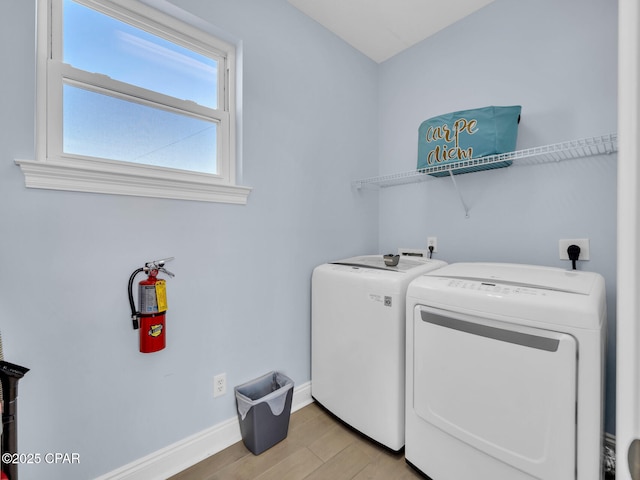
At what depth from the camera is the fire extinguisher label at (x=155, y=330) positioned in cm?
127

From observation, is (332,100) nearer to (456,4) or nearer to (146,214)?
(456,4)

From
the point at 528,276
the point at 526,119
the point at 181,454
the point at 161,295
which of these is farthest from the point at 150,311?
the point at 526,119

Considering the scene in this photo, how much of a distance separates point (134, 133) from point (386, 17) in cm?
175

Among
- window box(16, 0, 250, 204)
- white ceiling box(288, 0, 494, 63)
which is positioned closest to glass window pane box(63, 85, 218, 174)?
window box(16, 0, 250, 204)

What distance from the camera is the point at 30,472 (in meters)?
1.09

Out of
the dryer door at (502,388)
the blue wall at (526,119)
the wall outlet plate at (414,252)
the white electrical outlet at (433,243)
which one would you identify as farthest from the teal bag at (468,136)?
the dryer door at (502,388)

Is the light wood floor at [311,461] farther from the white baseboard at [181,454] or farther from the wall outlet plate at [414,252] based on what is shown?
the wall outlet plate at [414,252]

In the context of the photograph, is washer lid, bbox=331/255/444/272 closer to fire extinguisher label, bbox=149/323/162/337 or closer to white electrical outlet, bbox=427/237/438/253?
white electrical outlet, bbox=427/237/438/253

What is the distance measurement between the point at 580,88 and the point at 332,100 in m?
1.41

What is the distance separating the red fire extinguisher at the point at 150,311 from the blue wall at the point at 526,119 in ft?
5.68

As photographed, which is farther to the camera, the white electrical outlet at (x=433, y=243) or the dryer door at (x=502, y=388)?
the white electrical outlet at (x=433, y=243)

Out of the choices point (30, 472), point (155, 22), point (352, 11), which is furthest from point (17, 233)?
point (352, 11)

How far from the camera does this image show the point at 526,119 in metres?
1.70

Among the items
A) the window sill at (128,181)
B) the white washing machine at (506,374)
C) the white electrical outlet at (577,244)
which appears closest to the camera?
the white washing machine at (506,374)
